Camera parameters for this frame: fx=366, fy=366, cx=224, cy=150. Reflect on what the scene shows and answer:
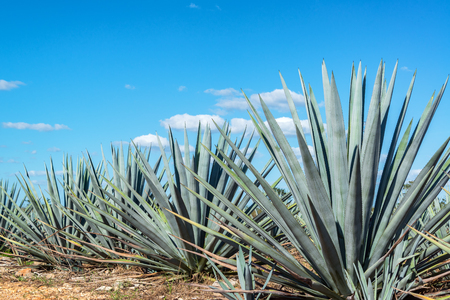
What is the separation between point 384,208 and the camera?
2.45 meters

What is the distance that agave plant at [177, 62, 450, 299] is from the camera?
84.0 inches

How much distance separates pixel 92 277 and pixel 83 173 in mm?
1738

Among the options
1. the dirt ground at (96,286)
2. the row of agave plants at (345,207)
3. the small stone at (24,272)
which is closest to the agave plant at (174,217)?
the dirt ground at (96,286)

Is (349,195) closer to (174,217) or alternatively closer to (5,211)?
(174,217)

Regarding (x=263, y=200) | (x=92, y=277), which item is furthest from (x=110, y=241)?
(x=263, y=200)

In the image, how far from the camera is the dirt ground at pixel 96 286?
3.28m

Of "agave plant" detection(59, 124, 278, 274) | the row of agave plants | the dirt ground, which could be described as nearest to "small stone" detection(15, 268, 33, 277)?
the dirt ground

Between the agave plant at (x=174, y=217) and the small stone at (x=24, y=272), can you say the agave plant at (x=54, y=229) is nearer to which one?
the small stone at (x=24, y=272)

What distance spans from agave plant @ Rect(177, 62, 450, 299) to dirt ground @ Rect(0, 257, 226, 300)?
0.99 m

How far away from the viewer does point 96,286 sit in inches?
146

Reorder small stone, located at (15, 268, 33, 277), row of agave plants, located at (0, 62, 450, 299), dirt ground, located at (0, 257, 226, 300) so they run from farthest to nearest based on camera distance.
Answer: small stone, located at (15, 268, 33, 277), dirt ground, located at (0, 257, 226, 300), row of agave plants, located at (0, 62, 450, 299)

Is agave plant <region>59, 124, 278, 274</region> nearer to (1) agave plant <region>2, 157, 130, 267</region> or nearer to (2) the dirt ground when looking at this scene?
(2) the dirt ground

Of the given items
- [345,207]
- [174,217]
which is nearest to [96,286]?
[174,217]

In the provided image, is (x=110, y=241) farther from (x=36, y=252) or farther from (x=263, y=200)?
(x=263, y=200)
